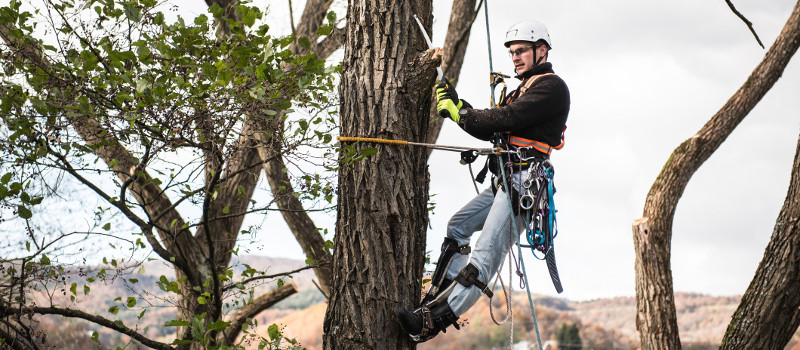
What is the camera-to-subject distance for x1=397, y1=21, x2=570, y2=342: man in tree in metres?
3.73

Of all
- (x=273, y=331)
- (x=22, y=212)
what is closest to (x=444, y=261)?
(x=273, y=331)

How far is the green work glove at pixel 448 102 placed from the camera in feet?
12.7

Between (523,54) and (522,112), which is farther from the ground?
(523,54)

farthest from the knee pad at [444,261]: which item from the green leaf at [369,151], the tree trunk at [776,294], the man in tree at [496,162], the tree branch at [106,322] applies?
the tree trunk at [776,294]

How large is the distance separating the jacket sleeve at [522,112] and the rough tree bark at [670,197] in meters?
3.43

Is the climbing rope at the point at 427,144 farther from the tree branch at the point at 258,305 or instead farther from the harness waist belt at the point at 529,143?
the tree branch at the point at 258,305

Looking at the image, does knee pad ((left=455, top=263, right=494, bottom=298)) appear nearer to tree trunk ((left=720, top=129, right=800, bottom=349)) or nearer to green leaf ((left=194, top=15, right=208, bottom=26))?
green leaf ((left=194, top=15, right=208, bottom=26))

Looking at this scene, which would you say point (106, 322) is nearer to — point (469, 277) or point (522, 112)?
point (469, 277)

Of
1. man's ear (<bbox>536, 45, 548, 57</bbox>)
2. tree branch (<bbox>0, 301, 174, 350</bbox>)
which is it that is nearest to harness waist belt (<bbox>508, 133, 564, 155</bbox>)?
man's ear (<bbox>536, 45, 548, 57</bbox>)

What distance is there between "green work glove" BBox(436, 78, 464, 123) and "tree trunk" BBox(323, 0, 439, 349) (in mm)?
100

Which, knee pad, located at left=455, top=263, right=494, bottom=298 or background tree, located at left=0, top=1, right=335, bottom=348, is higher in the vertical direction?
background tree, located at left=0, top=1, right=335, bottom=348

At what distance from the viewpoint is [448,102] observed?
12.8ft

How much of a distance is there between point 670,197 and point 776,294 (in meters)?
1.58

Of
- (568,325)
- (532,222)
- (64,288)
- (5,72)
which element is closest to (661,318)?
(532,222)
